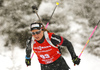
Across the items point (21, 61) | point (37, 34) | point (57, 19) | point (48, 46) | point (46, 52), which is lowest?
point (21, 61)

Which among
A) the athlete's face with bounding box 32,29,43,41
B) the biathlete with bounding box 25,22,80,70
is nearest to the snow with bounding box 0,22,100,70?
the biathlete with bounding box 25,22,80,70

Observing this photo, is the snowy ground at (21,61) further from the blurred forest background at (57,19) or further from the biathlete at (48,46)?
the biathlete at (48,46)

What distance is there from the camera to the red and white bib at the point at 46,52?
1808 mm

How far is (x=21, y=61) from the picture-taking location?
4117mm

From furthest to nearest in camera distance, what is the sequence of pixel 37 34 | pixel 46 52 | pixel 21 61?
pixel 21 61 → pixel 46 52 → pixel 37 34

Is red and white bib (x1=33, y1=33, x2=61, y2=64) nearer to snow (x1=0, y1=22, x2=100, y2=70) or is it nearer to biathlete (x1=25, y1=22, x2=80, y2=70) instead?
biathlete (x1=25, y1=22, x2=80, y2=70)

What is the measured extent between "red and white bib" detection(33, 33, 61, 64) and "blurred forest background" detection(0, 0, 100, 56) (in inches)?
109

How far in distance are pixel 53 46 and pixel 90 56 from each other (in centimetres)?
Result: 307

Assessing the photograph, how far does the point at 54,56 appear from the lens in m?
1.92

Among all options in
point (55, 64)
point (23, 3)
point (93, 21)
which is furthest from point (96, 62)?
point (23, 3)

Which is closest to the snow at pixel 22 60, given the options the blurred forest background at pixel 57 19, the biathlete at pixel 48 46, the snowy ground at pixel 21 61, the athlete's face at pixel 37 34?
the snowy ground at pixel 21 61

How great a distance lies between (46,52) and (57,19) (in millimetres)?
3813

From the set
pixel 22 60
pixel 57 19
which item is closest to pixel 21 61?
pixel 22 60

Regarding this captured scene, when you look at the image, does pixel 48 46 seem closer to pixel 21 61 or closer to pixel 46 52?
pixel 46 52
